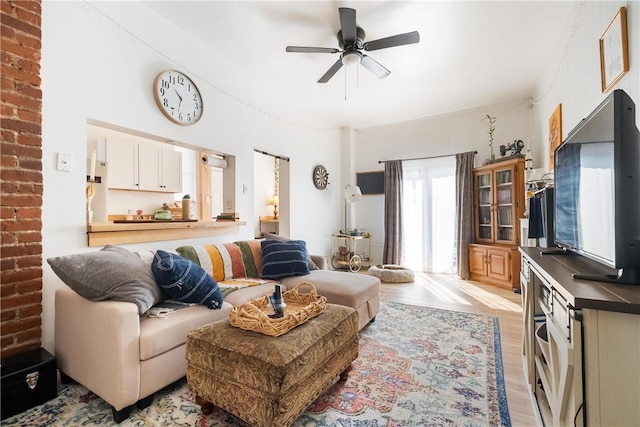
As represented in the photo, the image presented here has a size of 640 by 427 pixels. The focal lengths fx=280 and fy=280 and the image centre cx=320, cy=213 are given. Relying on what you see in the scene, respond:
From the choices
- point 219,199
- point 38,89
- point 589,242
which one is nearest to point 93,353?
point 38,89

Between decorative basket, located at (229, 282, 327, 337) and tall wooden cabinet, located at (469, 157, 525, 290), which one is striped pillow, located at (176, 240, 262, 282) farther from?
tall wooden cabinet, located at (469, 157, 525, 290)

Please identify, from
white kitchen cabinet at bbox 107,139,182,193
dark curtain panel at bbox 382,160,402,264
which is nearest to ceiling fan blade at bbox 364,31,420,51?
dark curtain panel at bbox 382,160,402,264

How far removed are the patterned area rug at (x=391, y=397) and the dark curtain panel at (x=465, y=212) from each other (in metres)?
2.35

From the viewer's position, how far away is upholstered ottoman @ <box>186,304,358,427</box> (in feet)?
→ 3.95

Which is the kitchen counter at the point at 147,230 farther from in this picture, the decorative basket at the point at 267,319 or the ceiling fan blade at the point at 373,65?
the ceiling fan blade at the point at 373,65

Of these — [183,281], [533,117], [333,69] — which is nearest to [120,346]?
[183,281]

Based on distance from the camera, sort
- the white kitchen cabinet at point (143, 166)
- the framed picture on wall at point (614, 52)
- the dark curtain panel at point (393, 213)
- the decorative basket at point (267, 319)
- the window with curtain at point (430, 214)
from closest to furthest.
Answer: the decorative basket at point (267, 319) < the framed picture on wall at point (614, 52) < the white kitchen cabinet at point (143, 166) < the window with curtain at point (430, 214) < the dark curtain panel at point (393, 213)

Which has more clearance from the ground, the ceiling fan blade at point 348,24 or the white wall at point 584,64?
the ceiling fan blade at point 348,24

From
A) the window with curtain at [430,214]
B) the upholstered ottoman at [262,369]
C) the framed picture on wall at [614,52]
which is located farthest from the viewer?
the window with curtain at [430,214]

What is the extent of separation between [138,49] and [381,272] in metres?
3.99

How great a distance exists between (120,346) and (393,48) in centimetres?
338

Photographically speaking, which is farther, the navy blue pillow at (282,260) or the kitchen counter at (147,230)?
the navy blue pillow at (282,260)

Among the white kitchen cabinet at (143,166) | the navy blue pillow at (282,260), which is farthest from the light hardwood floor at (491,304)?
the white kitchen cabinet at (143,166)

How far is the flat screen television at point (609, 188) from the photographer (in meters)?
0.91
